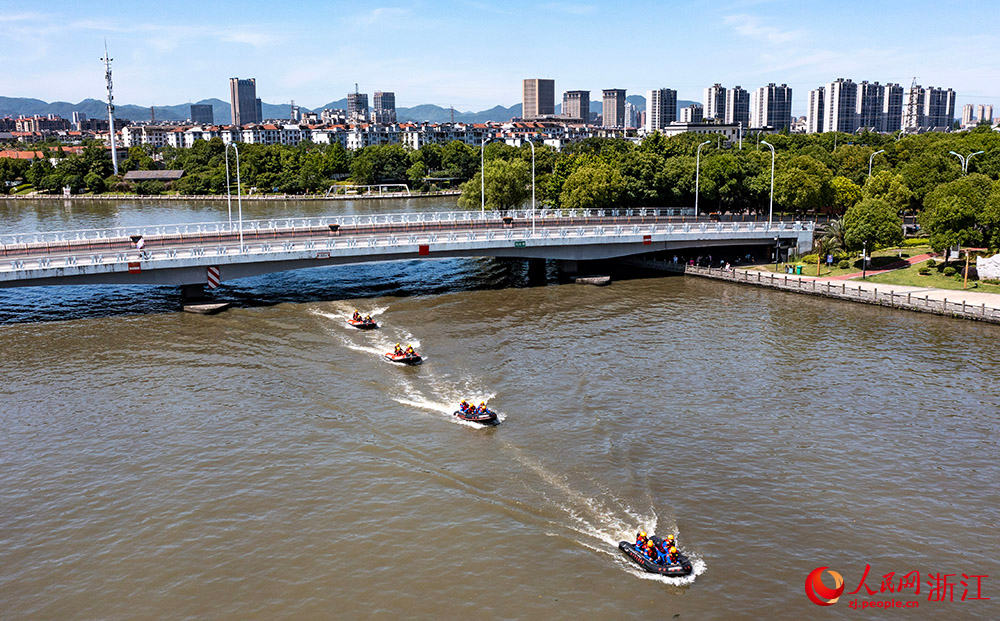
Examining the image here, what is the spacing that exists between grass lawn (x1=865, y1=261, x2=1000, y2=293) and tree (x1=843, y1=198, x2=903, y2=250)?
3.05 m

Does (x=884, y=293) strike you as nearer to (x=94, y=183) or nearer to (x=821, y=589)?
(x=821, y=589)

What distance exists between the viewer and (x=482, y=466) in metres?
32.2

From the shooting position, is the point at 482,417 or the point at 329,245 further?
the point at 329,245

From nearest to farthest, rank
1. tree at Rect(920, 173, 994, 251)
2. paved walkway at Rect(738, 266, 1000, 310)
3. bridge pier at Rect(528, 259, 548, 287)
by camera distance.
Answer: paved walkway at Rect(738, 266, 1000, 310)
tree at Rect(920, 173, 994, 251)
bridge pier at Rect(528, 259, 548, 287)

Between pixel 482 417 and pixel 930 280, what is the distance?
1866 inches

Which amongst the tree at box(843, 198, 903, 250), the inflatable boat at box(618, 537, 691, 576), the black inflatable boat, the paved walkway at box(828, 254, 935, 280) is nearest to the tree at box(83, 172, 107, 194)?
the black inflatable boat

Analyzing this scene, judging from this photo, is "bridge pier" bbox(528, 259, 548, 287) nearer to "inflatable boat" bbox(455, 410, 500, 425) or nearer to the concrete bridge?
the concrete bridge

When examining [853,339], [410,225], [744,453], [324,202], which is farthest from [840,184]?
[324,202]

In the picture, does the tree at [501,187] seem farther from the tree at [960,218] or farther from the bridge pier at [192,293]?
the tree at [960,218]

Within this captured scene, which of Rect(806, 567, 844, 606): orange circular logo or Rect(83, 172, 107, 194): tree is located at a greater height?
Rect(83, 172, 107, 194): tree

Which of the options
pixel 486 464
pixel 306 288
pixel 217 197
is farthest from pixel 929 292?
pixel 217 197

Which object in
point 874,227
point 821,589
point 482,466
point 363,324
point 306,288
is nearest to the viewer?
point 821,589

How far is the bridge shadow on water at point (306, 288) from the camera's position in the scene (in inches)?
2371

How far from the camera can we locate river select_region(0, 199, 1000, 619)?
82.0 ft
